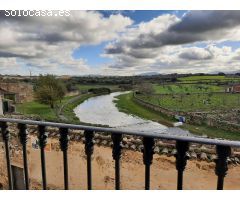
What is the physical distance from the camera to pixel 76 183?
10.5 metres

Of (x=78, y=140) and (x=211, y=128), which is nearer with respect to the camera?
(x=78, y=140)

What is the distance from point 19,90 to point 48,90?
358 inches

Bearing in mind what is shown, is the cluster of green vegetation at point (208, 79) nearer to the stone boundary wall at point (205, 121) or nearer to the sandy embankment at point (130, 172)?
the stone boundary wall at point (205, 121)

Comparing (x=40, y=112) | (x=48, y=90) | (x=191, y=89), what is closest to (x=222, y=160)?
(x=40, y=112)

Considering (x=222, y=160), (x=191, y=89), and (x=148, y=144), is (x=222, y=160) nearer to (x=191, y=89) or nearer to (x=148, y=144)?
(x=148, y=144)

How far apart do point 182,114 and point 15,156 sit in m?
26.4

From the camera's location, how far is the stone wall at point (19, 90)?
1932 inches

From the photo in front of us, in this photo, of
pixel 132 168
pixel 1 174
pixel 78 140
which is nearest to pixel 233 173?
pixel 132 168

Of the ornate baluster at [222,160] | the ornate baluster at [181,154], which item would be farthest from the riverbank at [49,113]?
the ornate baluster at [222,160]
